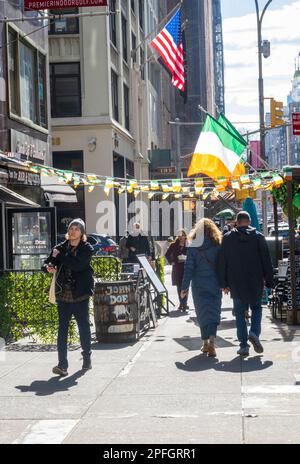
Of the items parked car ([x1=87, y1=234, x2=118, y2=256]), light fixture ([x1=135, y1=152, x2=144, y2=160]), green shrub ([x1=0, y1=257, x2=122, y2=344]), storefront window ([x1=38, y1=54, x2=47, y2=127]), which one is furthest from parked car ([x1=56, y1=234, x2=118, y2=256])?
green shrub ([x1=0, y1=257, x2=122, y2=344])

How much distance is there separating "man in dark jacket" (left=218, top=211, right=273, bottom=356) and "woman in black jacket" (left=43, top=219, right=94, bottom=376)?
1831 millimetres

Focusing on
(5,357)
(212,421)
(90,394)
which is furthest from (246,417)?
(5,357)

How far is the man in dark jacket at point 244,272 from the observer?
10.6 meters

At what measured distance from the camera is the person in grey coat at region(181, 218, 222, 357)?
1088 cm

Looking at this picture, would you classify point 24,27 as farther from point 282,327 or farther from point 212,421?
point 212,421

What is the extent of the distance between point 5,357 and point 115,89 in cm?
2778

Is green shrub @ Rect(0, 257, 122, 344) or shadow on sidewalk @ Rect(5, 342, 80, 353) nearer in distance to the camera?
shadow on sidewalk @ Rect(5, 342, 80, 353)

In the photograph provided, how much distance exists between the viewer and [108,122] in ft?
113

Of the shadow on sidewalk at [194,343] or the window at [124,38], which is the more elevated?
the window at [124,38]

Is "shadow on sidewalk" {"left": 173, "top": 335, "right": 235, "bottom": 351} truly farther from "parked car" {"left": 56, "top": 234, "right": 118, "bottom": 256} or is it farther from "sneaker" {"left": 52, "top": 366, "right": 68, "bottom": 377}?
"parked car" {"left": 56, "top": 234, "right": 118, "bottom": 256}

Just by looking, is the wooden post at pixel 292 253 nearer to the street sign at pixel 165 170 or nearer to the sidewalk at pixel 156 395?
the sidewalk at pixel 156 395

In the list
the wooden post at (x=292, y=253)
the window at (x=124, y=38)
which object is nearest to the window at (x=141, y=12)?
the window at (x=124, y=38)

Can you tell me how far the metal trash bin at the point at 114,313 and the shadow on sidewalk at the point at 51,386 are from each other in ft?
8.86
